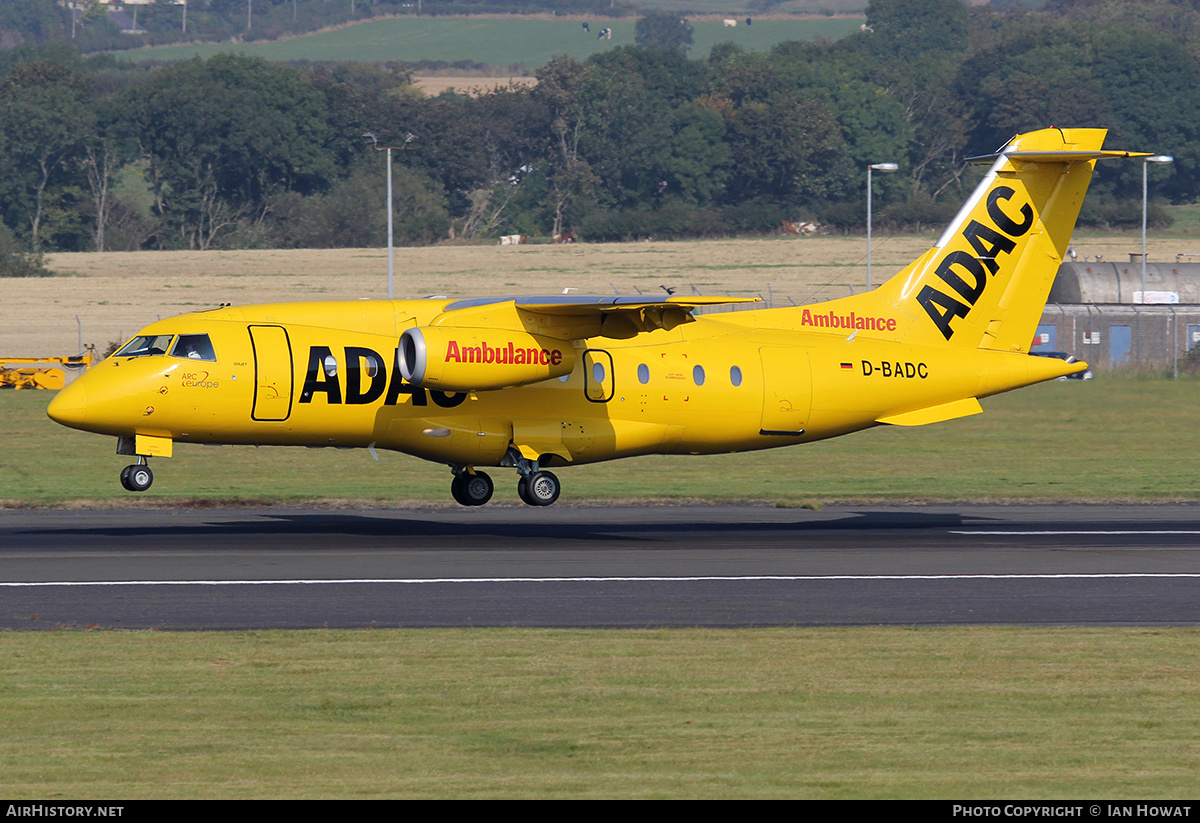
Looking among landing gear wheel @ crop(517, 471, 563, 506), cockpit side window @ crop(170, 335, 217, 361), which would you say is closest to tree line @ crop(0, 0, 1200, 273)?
cockpit side window @ crop(170, 335, 217, 361)

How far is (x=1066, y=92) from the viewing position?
136m

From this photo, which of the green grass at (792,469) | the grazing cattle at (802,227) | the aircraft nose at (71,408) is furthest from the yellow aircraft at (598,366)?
the grazing cattle at (802,227)

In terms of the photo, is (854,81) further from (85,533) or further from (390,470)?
(85,533)

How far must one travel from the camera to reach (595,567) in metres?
22.0

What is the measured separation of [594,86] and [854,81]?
25339mm

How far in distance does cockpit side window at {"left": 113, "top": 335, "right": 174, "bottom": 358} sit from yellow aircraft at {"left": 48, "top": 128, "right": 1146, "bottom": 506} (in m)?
0.04

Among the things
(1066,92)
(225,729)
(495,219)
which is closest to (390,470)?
(225,729)

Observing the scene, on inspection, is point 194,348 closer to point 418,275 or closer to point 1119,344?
point 1119,344

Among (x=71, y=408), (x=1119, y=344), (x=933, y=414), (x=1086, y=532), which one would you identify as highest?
(x=1119, y=344)

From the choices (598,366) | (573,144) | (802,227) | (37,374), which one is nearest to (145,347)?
(598,366)

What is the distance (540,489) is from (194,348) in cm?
626

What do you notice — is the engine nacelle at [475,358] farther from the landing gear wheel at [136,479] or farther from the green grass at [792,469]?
the green grass at [792,469]

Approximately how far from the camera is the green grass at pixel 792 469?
32.6 m

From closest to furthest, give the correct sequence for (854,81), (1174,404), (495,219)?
(1174,404), (495,219), (854,81)
